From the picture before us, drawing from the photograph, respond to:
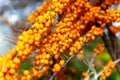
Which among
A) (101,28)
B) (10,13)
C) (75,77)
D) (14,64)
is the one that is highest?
(10,13)

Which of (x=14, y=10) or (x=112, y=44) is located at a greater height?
(x=14, y=10)

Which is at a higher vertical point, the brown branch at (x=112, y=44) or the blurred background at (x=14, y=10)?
the blurred background at (x=14, y=10)

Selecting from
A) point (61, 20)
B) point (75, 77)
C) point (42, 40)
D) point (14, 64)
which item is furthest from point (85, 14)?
point (75, 77)

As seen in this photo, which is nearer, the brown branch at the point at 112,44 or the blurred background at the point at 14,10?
the brown branch at the point at 112,44

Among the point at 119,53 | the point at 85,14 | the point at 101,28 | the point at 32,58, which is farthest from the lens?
the point at 119,53

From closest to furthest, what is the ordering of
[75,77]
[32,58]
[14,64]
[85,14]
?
[14,64], [32,58], [85,14], [75,77]

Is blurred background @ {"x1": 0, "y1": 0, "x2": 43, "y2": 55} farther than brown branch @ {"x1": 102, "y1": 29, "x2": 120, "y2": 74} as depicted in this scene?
Yes

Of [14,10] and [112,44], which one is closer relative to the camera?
[112,44]

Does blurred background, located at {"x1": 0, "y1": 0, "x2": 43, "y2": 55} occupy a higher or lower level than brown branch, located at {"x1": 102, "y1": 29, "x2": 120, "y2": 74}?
higher

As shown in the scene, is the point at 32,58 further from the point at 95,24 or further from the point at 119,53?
the point at 119,53

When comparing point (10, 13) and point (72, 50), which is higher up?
point (10, 13)

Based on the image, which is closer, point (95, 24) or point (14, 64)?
point (14, 64)
